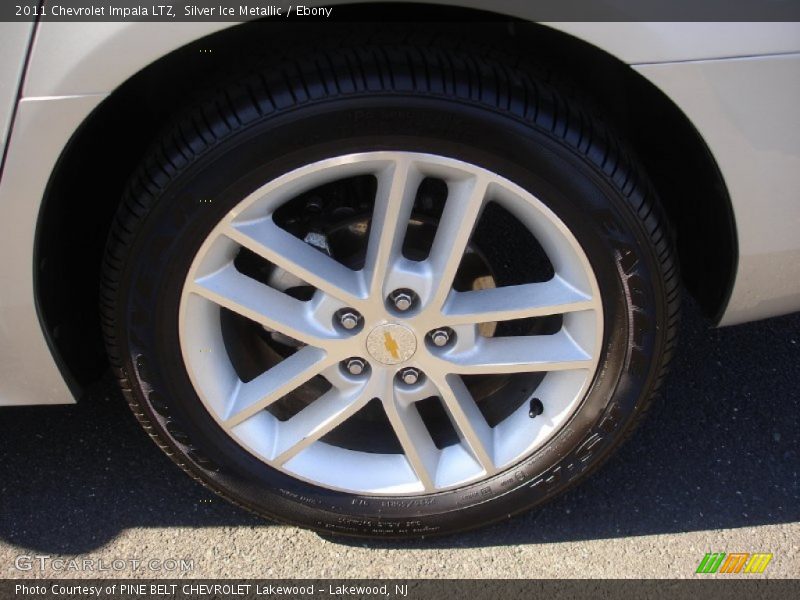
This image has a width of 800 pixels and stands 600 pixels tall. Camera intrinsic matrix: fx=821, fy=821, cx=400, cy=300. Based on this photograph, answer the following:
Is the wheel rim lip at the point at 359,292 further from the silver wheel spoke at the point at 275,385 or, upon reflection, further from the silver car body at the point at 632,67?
the silver car body at the point at 632,67

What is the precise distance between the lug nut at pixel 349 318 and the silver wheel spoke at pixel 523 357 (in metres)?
0.19

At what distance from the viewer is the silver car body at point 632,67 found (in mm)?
1254

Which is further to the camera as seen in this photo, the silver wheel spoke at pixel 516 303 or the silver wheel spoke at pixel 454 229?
the silver wheel spoke at pixel 516 303

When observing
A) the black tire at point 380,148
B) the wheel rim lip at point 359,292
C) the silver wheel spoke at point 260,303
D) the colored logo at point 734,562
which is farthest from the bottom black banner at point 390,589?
the silver wheel spoke at point 260,303

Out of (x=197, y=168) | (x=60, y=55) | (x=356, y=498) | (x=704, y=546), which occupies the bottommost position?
(x=356, y=498)

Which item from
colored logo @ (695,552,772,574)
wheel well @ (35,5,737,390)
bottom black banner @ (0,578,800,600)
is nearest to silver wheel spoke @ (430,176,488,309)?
wheel well @ (35,5,737,390)

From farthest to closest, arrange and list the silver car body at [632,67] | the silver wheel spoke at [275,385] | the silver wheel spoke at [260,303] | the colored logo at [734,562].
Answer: the colored logo at [734,562], the silver wheel spoke at [275,385], the silver wheel spoke at [260,303], the silver car body at [632,67]

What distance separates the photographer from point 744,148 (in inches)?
54.2

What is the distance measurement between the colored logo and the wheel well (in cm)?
53

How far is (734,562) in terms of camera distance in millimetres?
1735

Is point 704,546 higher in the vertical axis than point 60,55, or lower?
lower

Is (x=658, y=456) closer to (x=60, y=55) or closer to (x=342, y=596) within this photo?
(x=342, y=596)

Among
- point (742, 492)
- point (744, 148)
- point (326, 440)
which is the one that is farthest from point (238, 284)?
point (742, 492)

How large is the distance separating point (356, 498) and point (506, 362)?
43cm
